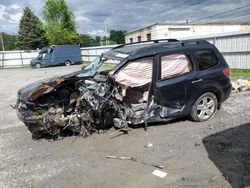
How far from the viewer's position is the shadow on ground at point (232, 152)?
332cm

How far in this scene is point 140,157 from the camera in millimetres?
4090

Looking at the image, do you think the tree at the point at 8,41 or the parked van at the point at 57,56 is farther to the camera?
the tree at the point at 8,41

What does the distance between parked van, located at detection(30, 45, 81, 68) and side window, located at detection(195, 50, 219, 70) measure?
79.2 feet

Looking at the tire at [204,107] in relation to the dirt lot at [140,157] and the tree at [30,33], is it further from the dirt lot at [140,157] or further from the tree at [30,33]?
the tree at [30,33]

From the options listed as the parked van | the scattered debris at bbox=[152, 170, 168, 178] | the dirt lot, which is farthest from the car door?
the parked van

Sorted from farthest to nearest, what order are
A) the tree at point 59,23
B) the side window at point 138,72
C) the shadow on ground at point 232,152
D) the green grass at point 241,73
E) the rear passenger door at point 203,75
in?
the tree at point 59,23 < the green grass at point 241,73 < the rear passenger door at point 203,75 < the side window at point 138,72 < the shadow on ground at point 232,152

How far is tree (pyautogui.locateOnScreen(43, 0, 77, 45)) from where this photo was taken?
3897 cm

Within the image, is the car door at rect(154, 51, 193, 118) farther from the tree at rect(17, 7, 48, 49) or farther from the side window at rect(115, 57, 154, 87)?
the tree at rect(17, 7, 48, 49)

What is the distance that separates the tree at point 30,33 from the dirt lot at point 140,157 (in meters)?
43.8

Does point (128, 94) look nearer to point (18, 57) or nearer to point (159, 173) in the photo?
point (159, 173)

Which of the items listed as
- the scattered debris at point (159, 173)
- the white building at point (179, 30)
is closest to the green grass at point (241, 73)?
the scattered debris at point (159, 173)

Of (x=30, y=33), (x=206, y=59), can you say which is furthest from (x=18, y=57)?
(x=206, y=59)

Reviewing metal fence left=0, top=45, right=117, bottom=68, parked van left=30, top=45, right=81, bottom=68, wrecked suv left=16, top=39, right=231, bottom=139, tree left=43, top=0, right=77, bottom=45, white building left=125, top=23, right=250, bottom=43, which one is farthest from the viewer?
tree left=43, top=0, right=77, bottom=45

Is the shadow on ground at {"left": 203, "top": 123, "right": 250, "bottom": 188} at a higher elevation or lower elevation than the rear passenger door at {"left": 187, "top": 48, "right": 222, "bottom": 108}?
lower
